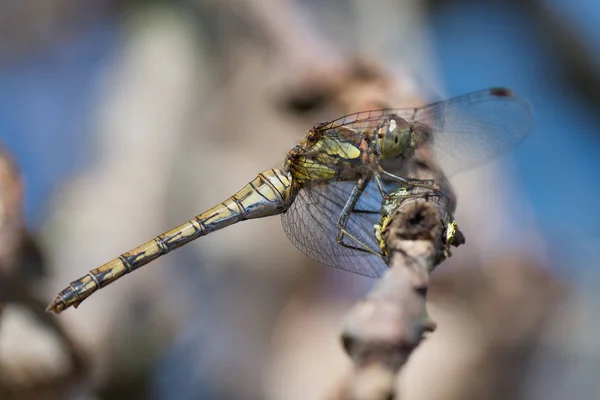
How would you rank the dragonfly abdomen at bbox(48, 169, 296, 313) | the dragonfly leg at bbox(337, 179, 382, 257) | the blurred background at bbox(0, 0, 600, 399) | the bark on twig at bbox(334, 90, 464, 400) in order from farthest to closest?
the blurred background at bbox(0, 0, 600, 399)
the dragonfly abdomen at bbox(48, 169, 296, 313)
the dragonfly leg at bbox(337, 179, 382, 257)
the bark on twig at bbox(334, 90, 464, 400)

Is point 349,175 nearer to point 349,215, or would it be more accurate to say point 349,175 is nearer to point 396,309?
point 349,215

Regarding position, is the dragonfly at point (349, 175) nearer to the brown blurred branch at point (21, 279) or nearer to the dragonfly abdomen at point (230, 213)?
the dragonfly abdomen at point (230, 213)

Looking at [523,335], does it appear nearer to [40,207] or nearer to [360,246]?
[360,246]

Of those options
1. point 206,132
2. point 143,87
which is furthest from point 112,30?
point 206,132

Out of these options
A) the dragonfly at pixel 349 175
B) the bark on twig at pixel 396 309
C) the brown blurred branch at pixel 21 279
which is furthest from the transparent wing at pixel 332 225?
the brown blurred branch at pixel 21 279

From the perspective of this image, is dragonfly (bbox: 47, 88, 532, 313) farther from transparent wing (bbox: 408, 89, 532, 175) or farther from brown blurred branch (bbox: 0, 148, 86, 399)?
brown blurred branch (bbox: 0, 148, 86, 399)

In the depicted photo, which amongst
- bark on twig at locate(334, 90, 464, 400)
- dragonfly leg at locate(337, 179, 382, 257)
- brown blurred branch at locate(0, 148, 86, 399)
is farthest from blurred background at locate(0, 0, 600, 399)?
bark on twig at locate(334, 90, 464, 400)
